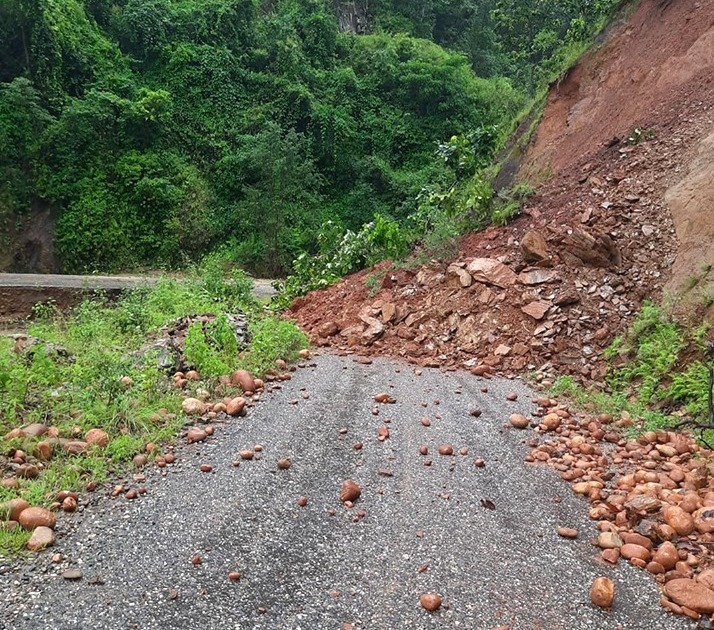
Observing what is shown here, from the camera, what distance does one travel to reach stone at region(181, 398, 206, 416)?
13.8 ft

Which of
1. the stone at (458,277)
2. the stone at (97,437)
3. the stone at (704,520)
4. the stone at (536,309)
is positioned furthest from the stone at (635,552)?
the stone at (458,277)

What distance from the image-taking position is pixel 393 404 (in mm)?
4715

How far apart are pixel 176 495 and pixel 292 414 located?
1414 mm

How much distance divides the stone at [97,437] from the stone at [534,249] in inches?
208

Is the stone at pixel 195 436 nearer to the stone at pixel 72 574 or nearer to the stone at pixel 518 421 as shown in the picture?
the stone at pixel 72 574

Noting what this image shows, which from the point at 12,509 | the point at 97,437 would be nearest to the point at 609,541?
the point at 12,509

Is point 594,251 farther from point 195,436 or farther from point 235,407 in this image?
point 195,436

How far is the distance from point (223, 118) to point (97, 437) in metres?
22.2

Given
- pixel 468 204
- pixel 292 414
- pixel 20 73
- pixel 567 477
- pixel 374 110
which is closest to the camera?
pixel 567 477

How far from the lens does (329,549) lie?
257 centimetres

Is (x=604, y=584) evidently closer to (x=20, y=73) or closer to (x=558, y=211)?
(x=558, y=211)

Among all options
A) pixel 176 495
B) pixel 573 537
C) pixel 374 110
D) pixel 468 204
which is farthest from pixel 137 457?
pixel 374 110

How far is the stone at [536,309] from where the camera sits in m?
6.22

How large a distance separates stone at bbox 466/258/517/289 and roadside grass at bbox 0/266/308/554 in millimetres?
2421
